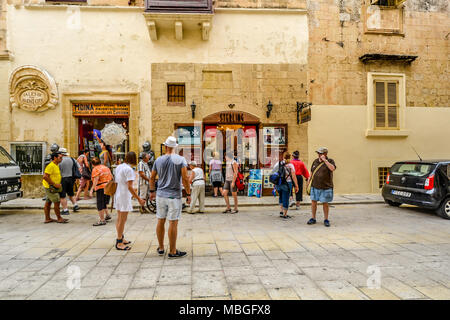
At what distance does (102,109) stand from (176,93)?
308 centimetres

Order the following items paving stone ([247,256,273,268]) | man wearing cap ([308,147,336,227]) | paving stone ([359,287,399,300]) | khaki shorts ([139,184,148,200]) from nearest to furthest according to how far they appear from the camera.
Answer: paving stone ([359,287,399,300])
paving stone ([247,256,273,268])
man wearing cap ([308,147,336,227])
khaki shorts ([139,184,148,200])

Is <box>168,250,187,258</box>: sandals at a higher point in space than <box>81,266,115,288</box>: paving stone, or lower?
higher

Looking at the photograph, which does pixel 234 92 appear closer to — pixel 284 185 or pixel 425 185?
pixel 284 185

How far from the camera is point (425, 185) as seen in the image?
8.39 meters

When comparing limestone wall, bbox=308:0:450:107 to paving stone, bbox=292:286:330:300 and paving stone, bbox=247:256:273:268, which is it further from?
paving stone, bbox=292:286:330:300

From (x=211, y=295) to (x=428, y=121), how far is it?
1377 cm

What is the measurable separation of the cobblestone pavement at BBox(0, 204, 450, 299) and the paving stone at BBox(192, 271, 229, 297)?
1cm

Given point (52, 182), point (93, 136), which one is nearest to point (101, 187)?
point (52, 182)

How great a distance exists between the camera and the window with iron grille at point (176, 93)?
488 inches

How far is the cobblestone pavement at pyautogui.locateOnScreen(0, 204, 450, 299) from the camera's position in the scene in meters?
3.67

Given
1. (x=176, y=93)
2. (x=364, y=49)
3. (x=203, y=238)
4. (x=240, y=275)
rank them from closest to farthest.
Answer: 1. (x=240, y=275)
2. (x=203, y=238)
3. (x=176, y=93)
4. (x=364, y=49)

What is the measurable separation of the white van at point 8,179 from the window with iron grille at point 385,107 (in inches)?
537

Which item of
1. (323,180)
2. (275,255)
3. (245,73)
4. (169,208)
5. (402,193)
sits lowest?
(275,255)

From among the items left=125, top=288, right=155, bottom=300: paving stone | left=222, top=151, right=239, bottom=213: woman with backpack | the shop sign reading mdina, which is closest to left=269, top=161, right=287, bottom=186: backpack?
left=222, top=151, right=239, bottom=213: woman with backpack
